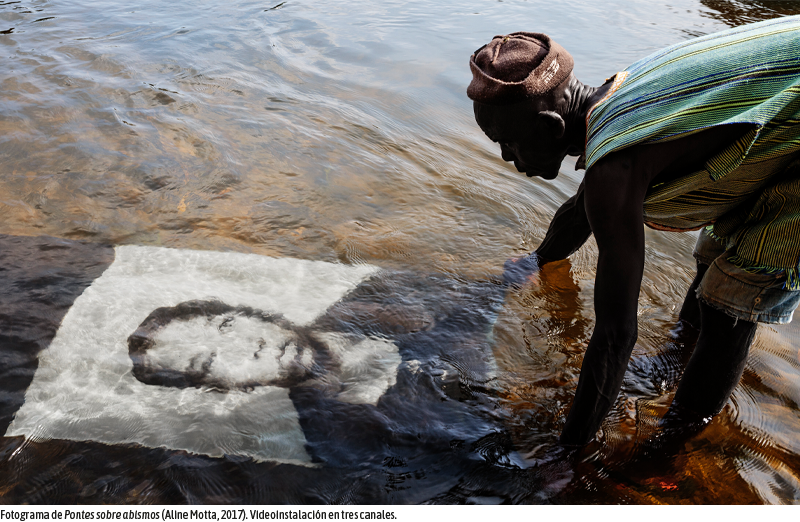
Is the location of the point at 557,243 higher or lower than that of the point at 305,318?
higher

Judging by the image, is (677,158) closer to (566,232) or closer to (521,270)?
(566,232)

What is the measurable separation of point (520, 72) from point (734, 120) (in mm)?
568

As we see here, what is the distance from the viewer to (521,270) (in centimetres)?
291

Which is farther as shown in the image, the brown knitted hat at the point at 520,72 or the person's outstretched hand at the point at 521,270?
the person's outstretched hand at the point at 521,270

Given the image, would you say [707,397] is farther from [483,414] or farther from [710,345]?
[483,414]

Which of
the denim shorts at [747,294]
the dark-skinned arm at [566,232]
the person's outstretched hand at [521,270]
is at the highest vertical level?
the denim shorts at [747,294]

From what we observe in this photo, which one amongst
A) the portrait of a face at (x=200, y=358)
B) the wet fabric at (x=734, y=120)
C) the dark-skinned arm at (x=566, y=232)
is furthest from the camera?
the dark-skinned arm at (x=566, y=232)

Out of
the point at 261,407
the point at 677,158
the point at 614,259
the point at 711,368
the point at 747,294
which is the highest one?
the point at 677,158

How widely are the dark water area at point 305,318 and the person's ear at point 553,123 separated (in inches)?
41.1

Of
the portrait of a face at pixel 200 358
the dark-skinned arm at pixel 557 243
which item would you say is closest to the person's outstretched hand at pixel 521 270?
the dark-skinned arm at pixel 557 243

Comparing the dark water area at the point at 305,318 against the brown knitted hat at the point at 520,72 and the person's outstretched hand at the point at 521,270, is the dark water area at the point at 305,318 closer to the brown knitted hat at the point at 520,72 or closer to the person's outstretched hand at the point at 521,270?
the person's outstretched hand at the point at 521,270

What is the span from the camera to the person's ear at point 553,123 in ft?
5.28

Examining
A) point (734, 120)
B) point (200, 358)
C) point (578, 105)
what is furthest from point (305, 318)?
point (734, 120)

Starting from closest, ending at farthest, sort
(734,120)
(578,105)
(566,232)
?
(734,120) < (578,105) < (566,232)
